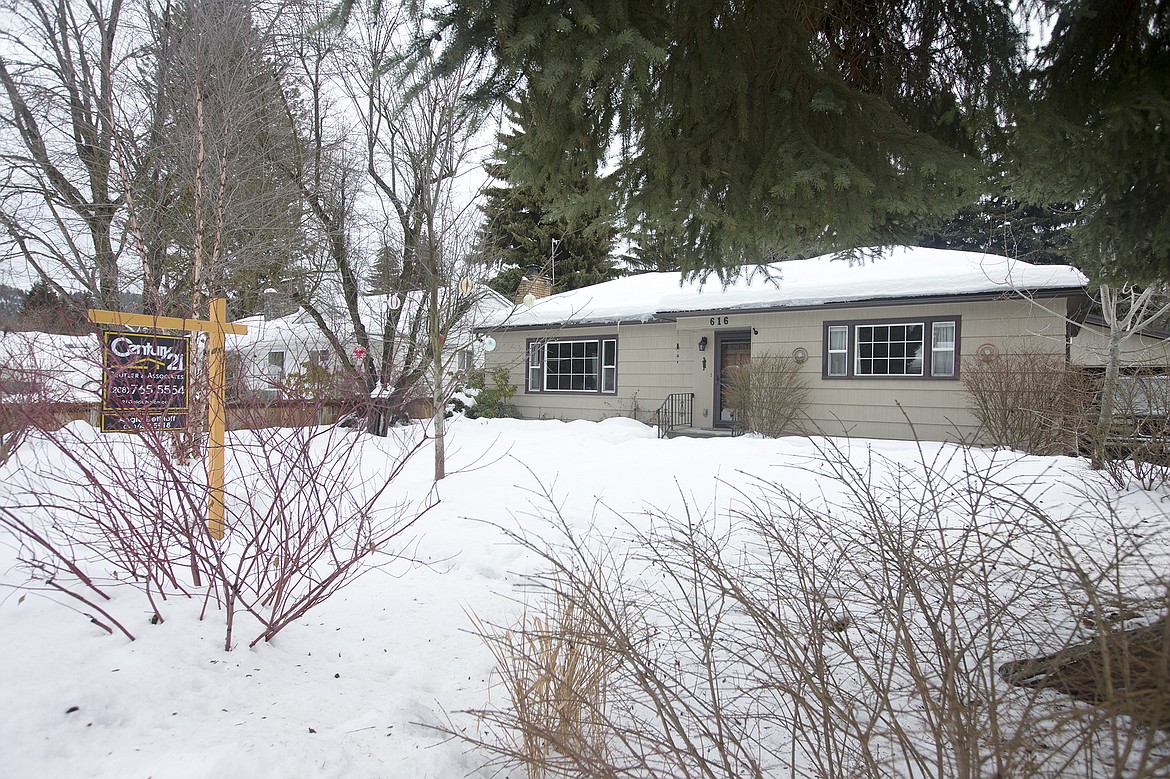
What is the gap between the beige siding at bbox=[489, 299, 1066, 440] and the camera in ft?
35.7

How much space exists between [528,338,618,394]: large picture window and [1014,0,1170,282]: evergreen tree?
11897 mm

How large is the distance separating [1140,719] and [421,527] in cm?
518

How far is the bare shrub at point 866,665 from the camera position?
5.53 ft

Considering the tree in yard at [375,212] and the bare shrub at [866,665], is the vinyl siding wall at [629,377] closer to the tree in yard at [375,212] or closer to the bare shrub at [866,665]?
the tree in yard at [375,212]

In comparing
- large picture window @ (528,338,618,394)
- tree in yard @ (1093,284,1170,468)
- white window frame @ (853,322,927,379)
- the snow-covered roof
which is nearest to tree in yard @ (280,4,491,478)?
the snow-covered roof

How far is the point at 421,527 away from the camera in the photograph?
19.3ft

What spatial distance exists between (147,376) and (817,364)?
11052mm

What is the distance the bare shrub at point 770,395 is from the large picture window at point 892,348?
691 millimetres

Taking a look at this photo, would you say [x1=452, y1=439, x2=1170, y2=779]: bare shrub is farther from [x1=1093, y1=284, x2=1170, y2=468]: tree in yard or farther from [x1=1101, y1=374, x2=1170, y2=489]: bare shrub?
[x1=1093, y1=284, x2=1170, y2=468]: tree in yard

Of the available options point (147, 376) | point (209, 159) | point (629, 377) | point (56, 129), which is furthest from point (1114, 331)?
point (56, 129)

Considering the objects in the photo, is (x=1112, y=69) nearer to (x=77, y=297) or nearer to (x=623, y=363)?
(x=623, y=363)

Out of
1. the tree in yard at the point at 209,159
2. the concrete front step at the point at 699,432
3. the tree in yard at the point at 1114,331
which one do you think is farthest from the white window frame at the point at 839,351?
the tree in yard at the point at 209,159

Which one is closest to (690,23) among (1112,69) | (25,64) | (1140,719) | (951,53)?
(951,53)

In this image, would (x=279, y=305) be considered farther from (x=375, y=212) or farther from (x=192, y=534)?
(x=192, y=534)
